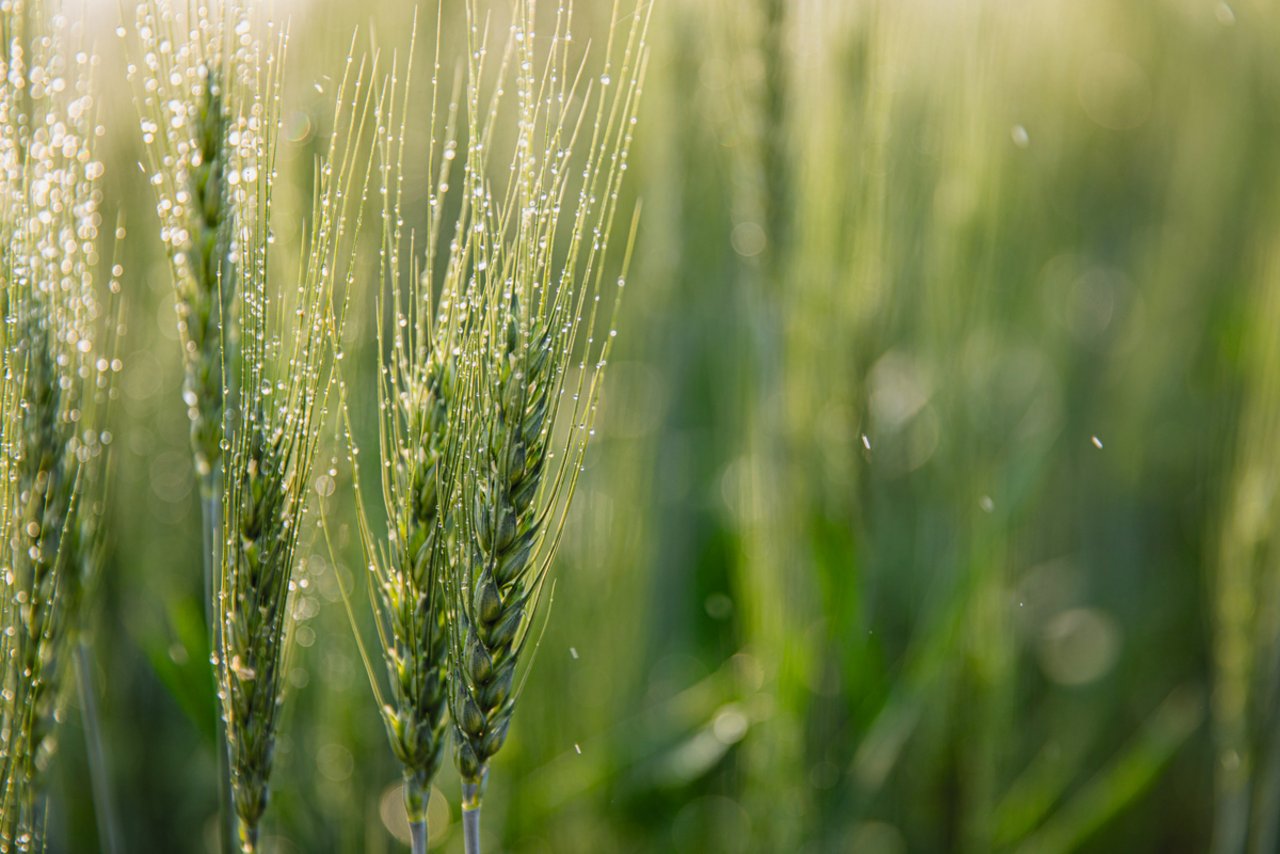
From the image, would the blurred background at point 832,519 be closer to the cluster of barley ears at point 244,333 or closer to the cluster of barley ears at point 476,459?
the cluster of barley ears at point 244,333

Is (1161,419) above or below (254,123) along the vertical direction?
below

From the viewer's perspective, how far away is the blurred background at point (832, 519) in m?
0.98

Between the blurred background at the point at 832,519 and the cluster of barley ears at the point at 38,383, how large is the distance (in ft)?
0.53

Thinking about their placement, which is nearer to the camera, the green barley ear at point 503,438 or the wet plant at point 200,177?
the green barley ear at point 503,438

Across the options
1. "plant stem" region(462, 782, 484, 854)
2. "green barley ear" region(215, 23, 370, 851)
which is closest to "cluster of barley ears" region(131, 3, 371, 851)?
"green barley ear" region(215, 23, 370, 851)

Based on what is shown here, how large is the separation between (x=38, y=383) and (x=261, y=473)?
8.5 inches

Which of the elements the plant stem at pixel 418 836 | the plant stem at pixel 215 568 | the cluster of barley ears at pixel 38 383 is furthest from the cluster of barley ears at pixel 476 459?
the cluster of barley ears at pixel 38 383

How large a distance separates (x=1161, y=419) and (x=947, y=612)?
0.95 metres

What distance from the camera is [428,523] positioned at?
55cm

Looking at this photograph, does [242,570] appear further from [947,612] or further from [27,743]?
[947,612]

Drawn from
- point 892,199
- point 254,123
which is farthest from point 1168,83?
point 254,123

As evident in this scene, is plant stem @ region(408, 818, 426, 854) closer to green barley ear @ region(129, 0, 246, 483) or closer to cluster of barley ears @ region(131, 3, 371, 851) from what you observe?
cluster of barley ears @ region(131, 3, 371, 851)

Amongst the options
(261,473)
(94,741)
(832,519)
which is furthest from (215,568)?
(832,519)

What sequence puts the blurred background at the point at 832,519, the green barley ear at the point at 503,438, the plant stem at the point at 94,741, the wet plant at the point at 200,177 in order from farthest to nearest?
the blurred background at the point at 832,519, the plant stem at the point at 94,741, the wet plant at the point at 200,177, the green barley ear at the point at 503,438
